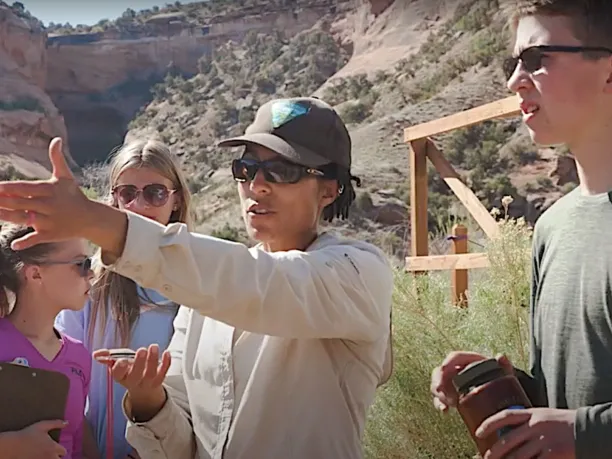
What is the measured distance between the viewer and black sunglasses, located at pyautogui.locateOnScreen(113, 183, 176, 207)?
8.85 feet

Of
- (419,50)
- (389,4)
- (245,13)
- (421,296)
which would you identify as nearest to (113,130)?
(245,13)

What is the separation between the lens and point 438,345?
3.99m

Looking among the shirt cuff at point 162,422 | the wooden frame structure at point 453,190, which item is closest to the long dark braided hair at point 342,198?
the shirt cuff at point 162,422

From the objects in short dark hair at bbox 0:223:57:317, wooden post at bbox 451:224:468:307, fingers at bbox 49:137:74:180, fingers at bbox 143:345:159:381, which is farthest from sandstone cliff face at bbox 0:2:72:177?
fingers at bbox 49:137:74:180

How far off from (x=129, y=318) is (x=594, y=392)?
150cm

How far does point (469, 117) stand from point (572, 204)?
12.3 feet

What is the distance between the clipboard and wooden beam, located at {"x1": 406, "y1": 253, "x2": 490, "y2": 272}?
2.90 meters

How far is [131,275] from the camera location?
1369 mm

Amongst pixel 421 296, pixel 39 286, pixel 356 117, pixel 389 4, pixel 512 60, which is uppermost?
pixel 389 4

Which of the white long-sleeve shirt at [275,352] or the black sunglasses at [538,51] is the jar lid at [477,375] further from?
the black sunglasses at [538,51]

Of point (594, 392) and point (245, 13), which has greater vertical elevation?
point (245, 13)

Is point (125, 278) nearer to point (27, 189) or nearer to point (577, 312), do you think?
point (27, 189)

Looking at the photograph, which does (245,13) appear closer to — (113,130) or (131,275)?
(113,130)

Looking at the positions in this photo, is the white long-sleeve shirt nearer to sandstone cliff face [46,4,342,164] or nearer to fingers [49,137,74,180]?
fingers [49,137,74,180]
